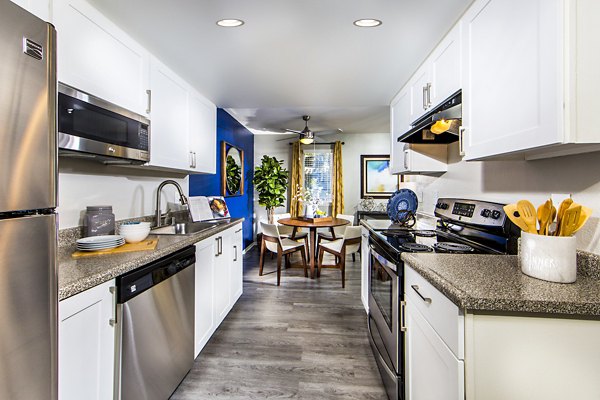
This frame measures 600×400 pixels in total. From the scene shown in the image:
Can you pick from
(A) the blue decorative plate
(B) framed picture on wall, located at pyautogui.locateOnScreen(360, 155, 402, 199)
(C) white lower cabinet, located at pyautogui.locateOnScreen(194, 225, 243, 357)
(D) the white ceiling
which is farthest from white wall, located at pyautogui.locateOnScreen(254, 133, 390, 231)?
(A) the blue decorative plate

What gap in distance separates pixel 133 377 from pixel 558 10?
2166 mm

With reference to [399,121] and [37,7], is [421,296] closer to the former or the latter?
[37,7]

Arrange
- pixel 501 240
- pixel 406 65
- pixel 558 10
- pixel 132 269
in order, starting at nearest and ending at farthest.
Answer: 1. pixel 558 10
2. pixel 132 269
3. pixel 501 240
4. pixel 406 65

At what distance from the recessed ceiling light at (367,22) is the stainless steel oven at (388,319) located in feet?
4.43

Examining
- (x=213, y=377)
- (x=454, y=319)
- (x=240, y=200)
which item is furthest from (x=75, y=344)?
(x=240, y=200)

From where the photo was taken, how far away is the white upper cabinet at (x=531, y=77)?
34.9 inches

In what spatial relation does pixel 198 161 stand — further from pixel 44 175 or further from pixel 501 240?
pixel 501 240

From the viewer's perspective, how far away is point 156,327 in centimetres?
154

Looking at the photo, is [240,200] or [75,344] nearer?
[75,344]

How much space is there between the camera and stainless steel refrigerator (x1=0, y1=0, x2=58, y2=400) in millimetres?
632

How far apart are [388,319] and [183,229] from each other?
188cm

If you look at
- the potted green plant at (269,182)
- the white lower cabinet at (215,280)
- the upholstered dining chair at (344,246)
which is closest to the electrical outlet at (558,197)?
the white lower cabinet at (215,280)

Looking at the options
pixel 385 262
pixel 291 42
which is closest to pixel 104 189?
pixel 291 42

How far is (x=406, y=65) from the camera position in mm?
2281
